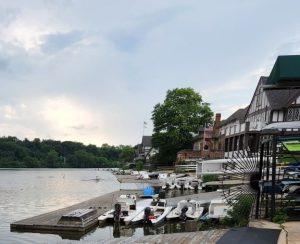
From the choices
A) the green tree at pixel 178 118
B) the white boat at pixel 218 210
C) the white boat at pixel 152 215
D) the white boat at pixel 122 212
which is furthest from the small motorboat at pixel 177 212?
the green tree at pixel 178 118

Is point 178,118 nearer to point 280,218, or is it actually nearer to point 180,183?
point 180,183

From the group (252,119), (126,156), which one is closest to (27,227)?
(252,119)

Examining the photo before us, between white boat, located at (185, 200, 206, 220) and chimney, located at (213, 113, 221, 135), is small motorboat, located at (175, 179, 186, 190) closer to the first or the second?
white boat, located at (185, 200, 206, 220)

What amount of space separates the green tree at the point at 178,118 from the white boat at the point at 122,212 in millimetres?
55709

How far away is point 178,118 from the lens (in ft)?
270

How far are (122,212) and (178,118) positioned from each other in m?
57.3

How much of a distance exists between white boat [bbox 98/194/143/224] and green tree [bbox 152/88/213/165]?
55709 mm

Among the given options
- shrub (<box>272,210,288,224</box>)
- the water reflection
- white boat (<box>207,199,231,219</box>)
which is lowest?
the water reflection

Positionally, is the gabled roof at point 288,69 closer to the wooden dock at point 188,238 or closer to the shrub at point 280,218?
the shrub at point 280,218

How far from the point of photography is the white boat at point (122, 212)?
24594mm

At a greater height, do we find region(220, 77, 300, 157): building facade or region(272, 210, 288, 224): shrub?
region(220, 77, 300, 157): building facade

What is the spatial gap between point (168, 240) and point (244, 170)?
11.9ft

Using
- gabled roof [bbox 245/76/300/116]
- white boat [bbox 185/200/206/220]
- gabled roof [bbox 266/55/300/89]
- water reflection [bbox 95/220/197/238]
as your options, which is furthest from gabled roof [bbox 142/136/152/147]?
gabled roof [bbox 266/55/300/89]

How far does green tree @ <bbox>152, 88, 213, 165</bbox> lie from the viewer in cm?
8381
